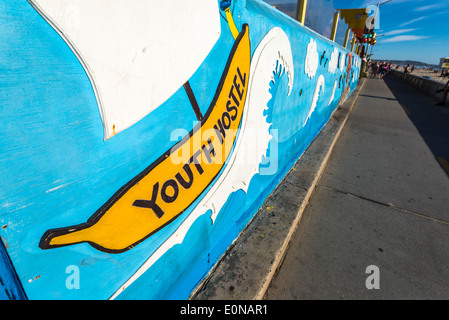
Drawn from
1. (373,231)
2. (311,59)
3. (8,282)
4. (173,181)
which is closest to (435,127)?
(311,59)

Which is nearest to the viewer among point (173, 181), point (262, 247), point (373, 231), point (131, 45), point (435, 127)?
point (131, 45)

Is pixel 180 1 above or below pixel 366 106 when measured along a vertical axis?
above

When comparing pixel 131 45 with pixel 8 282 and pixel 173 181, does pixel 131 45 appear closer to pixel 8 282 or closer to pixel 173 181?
pixel 173 181

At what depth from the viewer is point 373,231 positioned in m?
2.41

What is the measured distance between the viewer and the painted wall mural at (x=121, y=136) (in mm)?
612

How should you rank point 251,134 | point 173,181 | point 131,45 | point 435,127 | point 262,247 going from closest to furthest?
point 131,45
point 173,181
point 251,134
point 262,247
point 435,127

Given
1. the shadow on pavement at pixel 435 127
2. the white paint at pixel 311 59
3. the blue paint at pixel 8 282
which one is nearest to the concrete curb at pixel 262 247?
the blue paint at pixel 8 282

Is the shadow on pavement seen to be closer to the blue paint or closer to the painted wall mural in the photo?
the painted wall mural

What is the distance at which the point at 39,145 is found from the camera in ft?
2.10

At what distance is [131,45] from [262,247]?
182 cm

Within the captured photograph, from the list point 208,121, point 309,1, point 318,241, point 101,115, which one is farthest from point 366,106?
point 101,115

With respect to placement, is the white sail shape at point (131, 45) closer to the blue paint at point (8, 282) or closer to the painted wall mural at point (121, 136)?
the painted wall mural at point (121, 136)

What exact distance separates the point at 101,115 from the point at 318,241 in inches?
90.6
